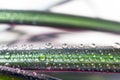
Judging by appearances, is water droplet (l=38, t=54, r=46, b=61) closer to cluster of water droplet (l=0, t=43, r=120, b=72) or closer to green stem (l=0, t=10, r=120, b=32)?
cluster of water droplet (l=0, t=43, r=120, b=72)

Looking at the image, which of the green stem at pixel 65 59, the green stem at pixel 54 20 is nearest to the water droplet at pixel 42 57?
the green stem at pixel 65 59

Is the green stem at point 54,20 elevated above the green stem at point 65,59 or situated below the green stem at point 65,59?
above

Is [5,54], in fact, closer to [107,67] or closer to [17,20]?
[17,20]

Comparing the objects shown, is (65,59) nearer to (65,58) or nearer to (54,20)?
(65,58)

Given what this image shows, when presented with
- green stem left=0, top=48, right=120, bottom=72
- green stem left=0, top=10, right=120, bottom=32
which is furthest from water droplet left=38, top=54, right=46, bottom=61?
green stem left=0, top=10, right=120, bottom=32

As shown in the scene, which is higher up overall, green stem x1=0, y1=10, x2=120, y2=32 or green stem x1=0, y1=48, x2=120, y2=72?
green stem x1=0, y1=10, x2=120, y2=32

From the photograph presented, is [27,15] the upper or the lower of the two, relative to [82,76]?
upper

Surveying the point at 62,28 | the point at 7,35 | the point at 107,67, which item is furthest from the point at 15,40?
the point at 107,67

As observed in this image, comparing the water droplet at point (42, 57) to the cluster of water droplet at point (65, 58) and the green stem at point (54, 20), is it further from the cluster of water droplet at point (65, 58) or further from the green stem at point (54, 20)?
the green stem at point (54, 20)

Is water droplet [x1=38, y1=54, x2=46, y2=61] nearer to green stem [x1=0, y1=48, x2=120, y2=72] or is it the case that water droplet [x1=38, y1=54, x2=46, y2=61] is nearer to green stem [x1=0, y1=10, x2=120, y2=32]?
green stem [x1=0, y1=48, x2=120, y2=72]

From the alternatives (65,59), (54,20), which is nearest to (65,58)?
(65,59)

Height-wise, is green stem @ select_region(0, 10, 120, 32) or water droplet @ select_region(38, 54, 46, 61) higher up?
green stem @ select_region(0, 10, 120, 32)
